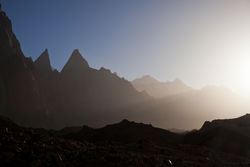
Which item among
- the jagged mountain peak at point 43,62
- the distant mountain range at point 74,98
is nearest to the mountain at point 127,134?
the distant mountain range at point 74,98

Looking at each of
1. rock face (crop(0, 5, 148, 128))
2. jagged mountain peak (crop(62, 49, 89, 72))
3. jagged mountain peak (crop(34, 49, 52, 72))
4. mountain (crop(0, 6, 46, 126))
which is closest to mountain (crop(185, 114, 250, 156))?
mountain (crop(0, 6, 46, 126))

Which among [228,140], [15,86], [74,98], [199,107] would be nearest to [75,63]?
[74,98]

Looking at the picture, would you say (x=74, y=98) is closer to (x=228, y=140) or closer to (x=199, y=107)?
(x=199, y=107)

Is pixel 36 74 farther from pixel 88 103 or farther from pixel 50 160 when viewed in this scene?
pixel 50 160

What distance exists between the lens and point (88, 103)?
4481 inches

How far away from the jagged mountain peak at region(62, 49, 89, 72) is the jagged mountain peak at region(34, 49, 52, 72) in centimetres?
934

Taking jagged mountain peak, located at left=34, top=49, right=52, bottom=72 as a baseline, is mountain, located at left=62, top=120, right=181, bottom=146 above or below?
below

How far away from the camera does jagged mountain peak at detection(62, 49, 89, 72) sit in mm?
123512

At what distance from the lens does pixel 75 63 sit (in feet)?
415

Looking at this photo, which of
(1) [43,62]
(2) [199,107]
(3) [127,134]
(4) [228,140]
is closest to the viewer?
(4) [228,140]

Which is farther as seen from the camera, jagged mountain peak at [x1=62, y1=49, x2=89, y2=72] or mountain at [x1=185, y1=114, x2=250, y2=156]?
jagged mountain peak at [x1=62, y1=49, x2=89, y2=72]

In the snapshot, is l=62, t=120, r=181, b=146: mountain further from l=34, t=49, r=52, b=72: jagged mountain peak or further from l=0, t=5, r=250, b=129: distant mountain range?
l=34, t=49, r=52, b=72: jagged mountain peak

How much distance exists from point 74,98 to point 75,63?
79.8 ft

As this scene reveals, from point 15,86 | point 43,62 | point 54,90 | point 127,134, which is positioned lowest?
point 127,134
